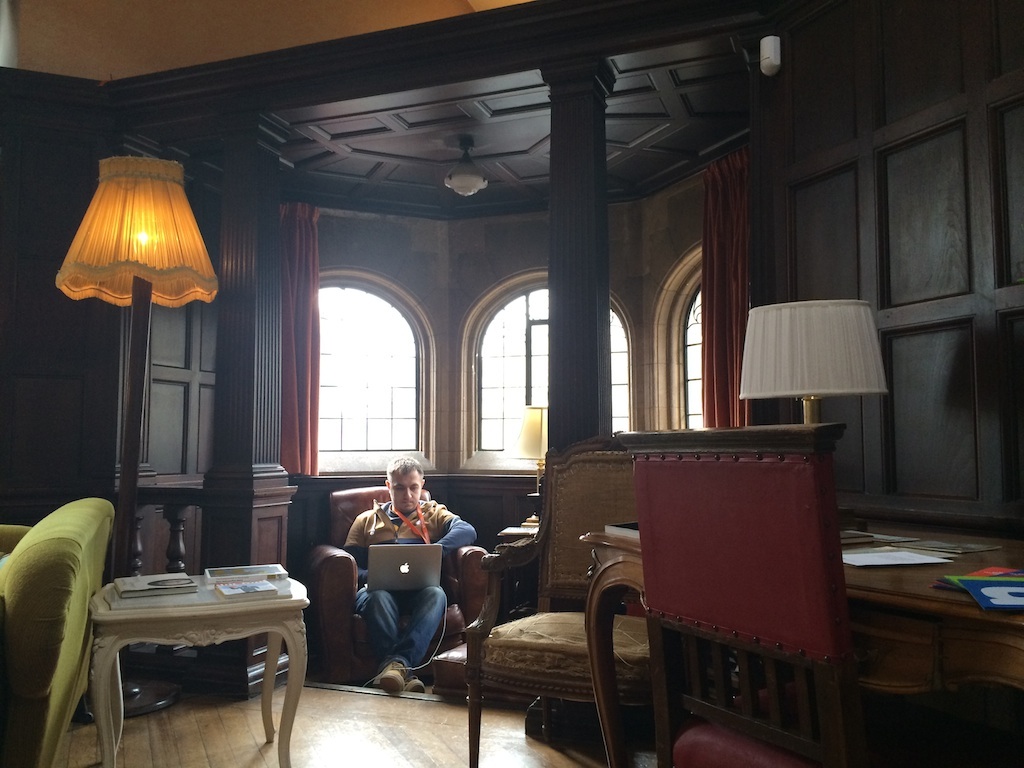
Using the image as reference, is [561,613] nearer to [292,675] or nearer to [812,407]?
[292,675]

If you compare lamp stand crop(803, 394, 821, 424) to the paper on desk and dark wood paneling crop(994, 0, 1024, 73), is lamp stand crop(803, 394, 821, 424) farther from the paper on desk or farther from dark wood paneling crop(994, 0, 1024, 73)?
dark wood paneling crop(994, 0, 1024, 73)

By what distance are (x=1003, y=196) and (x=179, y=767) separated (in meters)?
3.23

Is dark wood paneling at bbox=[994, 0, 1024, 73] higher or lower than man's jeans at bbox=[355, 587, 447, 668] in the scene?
higher

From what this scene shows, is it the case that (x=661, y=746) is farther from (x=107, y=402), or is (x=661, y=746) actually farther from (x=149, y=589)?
(x=107, y=402)

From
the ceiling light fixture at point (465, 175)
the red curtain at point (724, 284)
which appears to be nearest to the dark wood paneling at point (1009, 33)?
the red curtain at point (724, 284)

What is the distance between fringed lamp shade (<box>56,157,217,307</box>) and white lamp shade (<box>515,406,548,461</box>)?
90.8 inches

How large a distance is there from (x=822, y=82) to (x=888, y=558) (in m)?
2.09

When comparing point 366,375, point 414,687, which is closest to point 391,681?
point 414,687

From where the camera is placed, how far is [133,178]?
3.13m

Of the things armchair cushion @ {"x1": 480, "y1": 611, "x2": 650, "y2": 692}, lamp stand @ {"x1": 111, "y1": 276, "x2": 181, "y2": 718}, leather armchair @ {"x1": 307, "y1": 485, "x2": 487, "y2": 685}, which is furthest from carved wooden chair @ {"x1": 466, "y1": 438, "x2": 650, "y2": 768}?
lamp stand @ {"x1": 111, "y1": 276, "x2": 181, "y2": 718}

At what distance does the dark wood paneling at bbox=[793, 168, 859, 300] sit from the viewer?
2920 mm

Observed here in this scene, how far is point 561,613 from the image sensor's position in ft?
9.05

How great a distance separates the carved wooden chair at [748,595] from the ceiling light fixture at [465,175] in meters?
3.62

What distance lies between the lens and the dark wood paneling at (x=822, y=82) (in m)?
2.96
